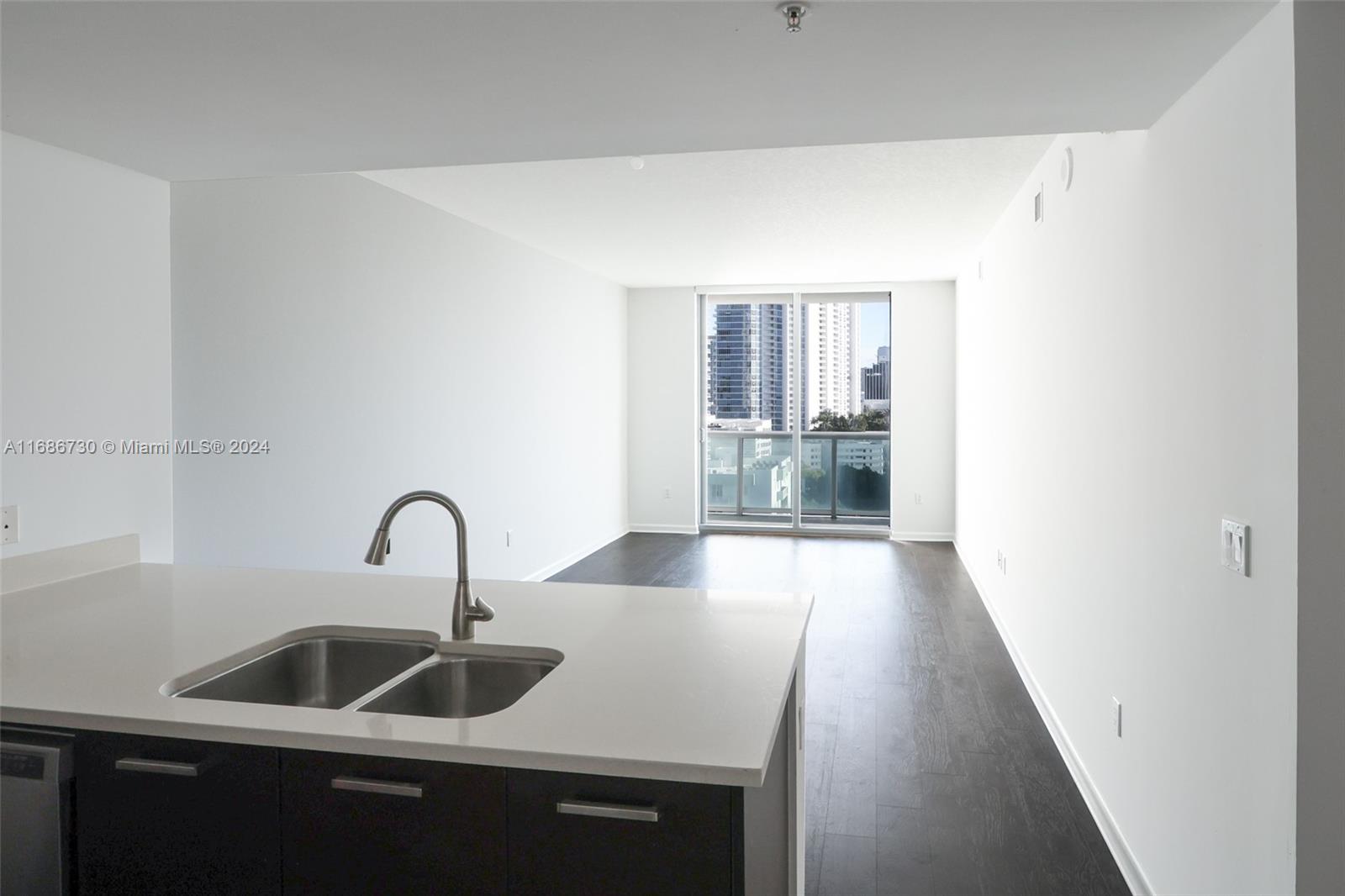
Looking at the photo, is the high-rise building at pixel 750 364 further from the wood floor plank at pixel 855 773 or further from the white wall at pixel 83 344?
the white wall at pixel 83 344

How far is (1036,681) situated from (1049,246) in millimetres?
1924

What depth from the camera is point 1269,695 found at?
5.32ft

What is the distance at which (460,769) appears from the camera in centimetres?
133

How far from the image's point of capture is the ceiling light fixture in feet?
5.26

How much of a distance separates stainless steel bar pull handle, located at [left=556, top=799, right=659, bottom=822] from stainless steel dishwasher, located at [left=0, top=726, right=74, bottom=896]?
899 mm

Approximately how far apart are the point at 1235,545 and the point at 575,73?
173cm

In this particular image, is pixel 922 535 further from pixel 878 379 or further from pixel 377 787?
pixel 377 787

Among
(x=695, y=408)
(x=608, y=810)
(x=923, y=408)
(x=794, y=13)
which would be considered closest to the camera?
(x=608, y=810)

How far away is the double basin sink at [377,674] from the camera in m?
1.75

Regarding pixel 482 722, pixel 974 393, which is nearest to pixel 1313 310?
pixel 482 722

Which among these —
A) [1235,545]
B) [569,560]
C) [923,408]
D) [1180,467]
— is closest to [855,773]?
[1180,467]

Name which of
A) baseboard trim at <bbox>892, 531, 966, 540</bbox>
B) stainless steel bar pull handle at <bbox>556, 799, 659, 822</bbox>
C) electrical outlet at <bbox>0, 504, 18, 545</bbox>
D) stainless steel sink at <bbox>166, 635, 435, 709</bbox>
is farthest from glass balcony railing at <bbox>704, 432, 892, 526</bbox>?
stainless steel bar pull handle at <bbox>556, 799, 659, 822</bbox>

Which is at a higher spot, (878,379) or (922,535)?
(878,379)

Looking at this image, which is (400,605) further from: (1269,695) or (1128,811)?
(1128,811)
